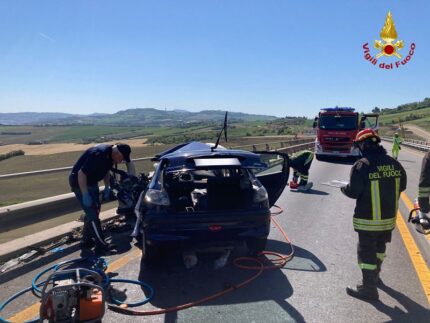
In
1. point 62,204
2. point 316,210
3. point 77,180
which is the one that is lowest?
point 316,210

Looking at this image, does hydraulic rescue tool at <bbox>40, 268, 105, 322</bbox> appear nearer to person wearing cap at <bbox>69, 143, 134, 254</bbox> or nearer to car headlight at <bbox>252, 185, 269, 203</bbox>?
person wearing cap at <bbox>69, 143, 134, 254</bbox>

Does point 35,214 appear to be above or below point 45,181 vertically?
above

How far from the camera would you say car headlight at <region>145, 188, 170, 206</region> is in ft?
16.5

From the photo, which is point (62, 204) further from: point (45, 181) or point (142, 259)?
point (45, 181)

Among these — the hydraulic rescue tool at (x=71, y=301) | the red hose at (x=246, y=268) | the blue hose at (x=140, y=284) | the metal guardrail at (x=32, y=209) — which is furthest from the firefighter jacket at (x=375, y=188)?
the metal guardrail at (x=32, y=209)

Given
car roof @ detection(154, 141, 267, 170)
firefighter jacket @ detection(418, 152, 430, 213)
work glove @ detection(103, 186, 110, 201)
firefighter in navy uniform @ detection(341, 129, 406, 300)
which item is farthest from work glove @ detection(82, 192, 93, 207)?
firefighter jacket @ detection(418, 152, 430, 213)

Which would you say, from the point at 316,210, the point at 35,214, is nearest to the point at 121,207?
the point at 35,214

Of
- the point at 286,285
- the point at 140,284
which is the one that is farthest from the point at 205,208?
the point at 286,285

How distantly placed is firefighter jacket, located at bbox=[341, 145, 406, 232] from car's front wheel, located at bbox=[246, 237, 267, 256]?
1.48 meters

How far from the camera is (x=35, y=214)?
5723 mm

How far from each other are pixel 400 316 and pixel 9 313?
3.85 meters

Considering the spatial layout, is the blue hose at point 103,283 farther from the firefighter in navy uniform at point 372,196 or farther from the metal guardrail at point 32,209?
the firefighter in navy uniform at point 372,196

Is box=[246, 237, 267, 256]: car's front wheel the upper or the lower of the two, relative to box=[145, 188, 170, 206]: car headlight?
lower

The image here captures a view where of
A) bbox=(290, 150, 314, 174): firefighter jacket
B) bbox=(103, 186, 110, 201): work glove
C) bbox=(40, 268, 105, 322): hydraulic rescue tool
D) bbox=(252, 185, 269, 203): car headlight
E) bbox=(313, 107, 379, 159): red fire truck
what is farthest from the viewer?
bbox=(313, 107, 379, 159): red fire truck
